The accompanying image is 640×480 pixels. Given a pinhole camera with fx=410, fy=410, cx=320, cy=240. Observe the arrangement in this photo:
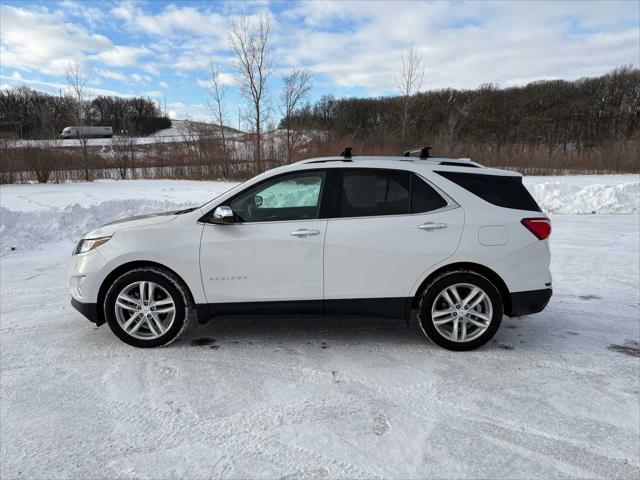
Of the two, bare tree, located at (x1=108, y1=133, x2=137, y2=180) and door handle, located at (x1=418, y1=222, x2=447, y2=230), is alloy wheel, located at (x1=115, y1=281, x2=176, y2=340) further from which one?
bare tree, located at (x1=108, y1=133, x2=137, y2=180)

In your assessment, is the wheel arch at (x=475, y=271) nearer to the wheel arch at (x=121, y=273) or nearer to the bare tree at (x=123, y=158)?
the wheel arch at (x=121, y=273)

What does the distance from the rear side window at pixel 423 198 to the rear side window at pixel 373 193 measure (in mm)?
61

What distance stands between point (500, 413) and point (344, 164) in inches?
96.4

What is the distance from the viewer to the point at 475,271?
381 cm

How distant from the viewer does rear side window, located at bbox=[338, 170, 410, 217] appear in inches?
149

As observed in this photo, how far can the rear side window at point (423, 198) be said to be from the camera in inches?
149

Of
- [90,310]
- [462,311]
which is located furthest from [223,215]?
[462,311]

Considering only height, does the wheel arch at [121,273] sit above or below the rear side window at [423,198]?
below

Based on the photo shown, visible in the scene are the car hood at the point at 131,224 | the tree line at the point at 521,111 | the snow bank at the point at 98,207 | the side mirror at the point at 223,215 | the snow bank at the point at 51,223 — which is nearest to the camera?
the side mirror at the point at 223,215

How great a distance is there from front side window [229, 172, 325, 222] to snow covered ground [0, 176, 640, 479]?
1247 mm

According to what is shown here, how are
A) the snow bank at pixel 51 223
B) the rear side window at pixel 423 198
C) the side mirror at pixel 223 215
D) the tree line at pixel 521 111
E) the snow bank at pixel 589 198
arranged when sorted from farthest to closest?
1. the tree line at pixel 521 111
2. the snow bank at pixel 589 198
3. the snow bank at pixel 51 223
4. the rear side window at pixel 423 198
5. the side mirror at pixel 223 215

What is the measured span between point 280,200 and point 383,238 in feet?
3.60

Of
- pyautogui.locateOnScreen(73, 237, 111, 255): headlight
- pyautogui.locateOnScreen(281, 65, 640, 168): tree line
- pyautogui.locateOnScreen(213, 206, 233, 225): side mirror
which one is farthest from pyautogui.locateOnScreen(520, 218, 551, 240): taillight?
pyautogui.locateOnScreen(281, 65, 640, 168): tree line

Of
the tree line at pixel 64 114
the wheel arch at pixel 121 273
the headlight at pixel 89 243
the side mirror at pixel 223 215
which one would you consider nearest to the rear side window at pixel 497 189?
the side mirror at pixel 223 215
